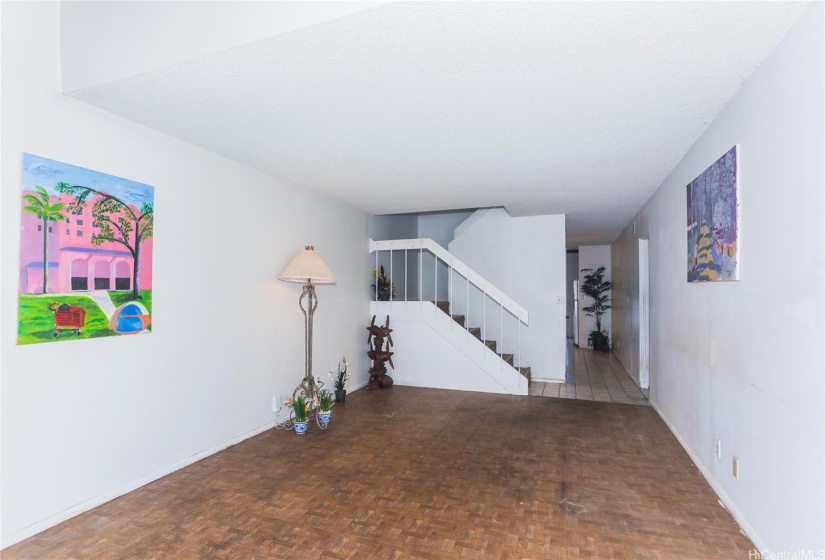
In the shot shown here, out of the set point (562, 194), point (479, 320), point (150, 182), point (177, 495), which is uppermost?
point (562, 194)

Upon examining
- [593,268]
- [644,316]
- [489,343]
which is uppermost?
[593,268]

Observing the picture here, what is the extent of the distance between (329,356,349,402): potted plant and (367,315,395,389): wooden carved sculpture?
1.82ft

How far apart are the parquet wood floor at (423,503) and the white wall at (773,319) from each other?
0.40 metres

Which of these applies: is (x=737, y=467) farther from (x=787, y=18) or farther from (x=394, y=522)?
(x=787, y=18)

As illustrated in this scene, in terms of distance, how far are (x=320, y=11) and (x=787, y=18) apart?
194 centimetres

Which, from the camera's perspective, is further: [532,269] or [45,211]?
[532,269]

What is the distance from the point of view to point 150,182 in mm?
3117

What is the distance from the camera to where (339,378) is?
5445 mm

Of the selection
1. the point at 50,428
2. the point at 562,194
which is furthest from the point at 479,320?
the point at 50,428

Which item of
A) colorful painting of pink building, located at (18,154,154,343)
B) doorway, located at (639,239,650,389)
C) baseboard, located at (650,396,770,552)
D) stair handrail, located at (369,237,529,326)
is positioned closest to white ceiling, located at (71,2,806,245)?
colorful painting of pink building, located at (18,154,154,343)

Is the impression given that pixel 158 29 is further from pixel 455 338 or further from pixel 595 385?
pixel 595 385

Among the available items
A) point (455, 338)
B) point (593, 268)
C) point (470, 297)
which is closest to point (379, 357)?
point (455, 338)

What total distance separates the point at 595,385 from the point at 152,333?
5.57m

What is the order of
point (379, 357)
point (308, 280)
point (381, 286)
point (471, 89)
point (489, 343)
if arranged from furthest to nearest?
point (381, 286), point (489, 343), point (379, 357), point (308, 280), point (471, 89)
